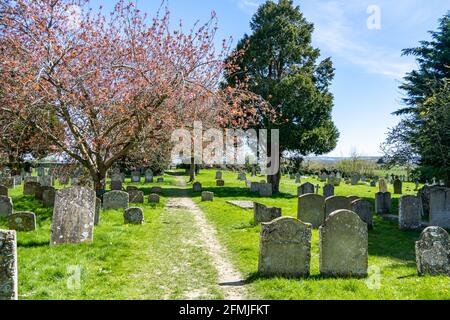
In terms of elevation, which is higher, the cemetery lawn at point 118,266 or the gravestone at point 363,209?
the gravestone at point 363,209

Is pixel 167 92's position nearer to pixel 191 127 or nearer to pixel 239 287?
pixel 191 127

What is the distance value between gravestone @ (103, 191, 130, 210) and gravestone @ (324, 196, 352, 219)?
7872 millimetres

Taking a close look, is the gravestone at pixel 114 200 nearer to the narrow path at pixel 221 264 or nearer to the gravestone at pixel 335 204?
the narrow path at pixel 221 264

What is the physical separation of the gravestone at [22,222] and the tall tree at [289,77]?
59.1 feet

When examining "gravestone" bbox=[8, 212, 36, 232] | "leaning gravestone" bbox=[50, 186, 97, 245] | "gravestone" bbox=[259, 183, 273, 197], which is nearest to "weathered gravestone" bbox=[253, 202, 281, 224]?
"leaning gravestone" bbox=[50, 186, 97, 245]

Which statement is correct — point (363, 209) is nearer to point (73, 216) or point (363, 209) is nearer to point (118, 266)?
point (118, 266)

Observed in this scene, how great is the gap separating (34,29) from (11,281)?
10382mm

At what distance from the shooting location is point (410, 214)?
1368cm

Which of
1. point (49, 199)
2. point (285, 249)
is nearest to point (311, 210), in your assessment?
point (285, 249)

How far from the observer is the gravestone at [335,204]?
13.3m

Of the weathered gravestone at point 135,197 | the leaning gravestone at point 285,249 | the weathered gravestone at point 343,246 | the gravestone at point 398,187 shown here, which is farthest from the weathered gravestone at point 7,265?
the gravestone at point 398,187

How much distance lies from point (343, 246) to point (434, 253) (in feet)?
5.74

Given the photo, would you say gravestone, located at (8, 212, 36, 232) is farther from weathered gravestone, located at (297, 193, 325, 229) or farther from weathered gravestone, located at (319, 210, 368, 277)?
weathered gravestone, located at (297, 193, 325, 229)

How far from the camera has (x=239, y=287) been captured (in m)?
6.65
